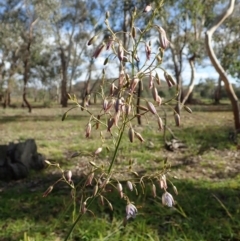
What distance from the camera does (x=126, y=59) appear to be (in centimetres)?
129

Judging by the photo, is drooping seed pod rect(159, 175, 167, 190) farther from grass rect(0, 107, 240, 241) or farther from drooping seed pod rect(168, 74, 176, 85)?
drooping seed pod rect(168, 74, 176, 85)

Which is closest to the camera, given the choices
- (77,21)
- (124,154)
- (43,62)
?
(124,154)

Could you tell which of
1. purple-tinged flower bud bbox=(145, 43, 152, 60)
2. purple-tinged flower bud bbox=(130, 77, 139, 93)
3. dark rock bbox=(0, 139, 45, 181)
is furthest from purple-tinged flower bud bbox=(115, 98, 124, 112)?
dark rock bbox=(0, 139, 45, 181)

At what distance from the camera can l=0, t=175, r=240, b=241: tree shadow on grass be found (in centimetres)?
362

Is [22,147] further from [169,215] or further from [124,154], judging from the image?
[169,215]

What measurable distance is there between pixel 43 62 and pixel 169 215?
36.4 m


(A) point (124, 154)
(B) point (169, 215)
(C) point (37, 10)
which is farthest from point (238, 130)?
(C) point (37, 10)

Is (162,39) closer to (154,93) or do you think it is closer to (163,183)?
(154,93)

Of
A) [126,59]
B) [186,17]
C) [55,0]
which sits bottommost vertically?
[126,59]

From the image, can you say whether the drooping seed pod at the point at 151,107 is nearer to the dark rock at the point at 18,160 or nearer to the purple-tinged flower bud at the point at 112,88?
the purple-tinged flower bud at the point at 112,88

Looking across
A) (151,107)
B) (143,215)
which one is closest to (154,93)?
(151,107)

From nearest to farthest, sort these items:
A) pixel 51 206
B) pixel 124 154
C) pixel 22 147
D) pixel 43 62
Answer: pixel 51 206 → pixel 22 147 → pixel 124 154 → pixel 43 62

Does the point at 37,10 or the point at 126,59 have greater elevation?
the point at 37,10

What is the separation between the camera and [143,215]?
411 cm
